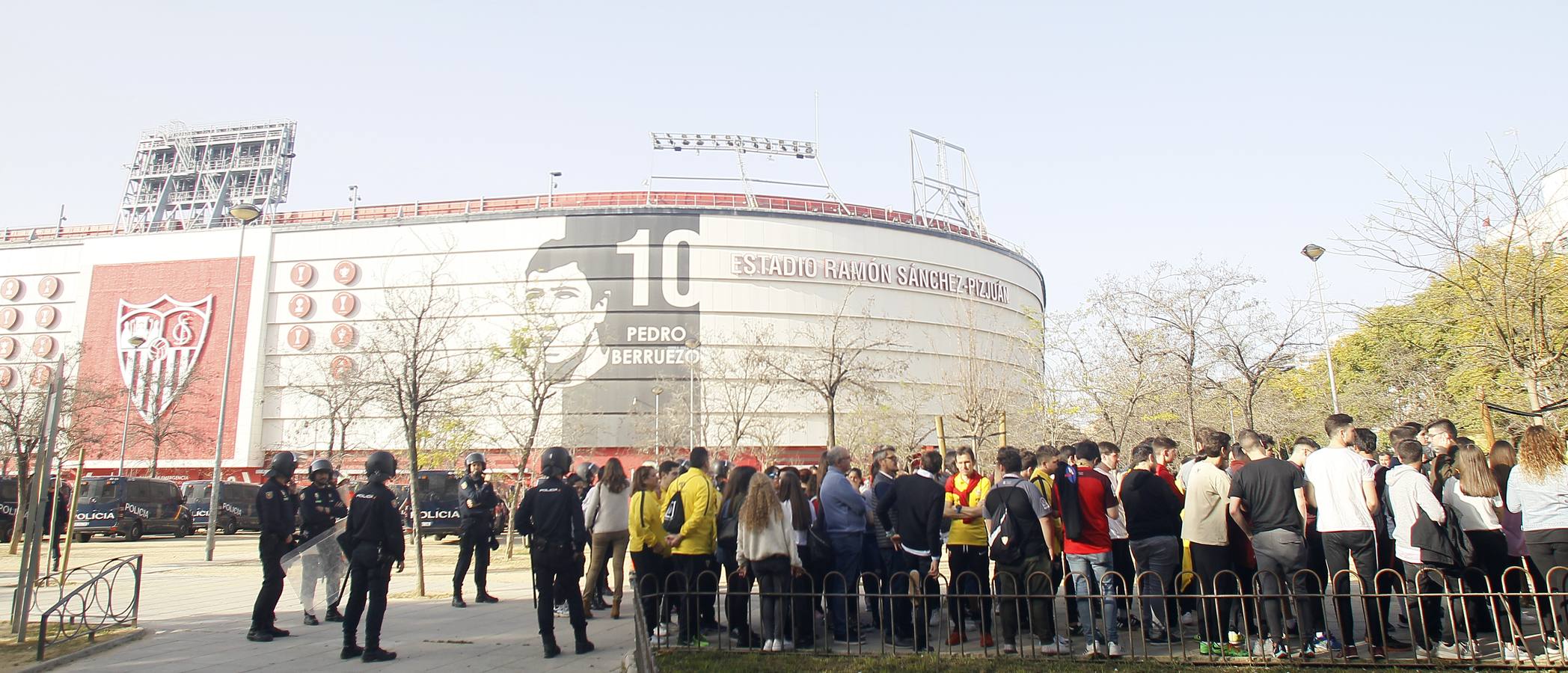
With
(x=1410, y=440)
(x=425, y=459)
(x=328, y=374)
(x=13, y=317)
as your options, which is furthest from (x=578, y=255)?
(x=1410, y=440)

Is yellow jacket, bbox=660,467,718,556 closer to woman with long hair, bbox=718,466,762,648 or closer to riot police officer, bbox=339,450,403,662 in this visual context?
woman with long hair, bbox=718,466,762,648

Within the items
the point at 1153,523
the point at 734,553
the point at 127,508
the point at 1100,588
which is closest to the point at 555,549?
the point at 734,553

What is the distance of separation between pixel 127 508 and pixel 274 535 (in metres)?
24.0

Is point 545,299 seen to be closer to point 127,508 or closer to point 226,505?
point 226,505

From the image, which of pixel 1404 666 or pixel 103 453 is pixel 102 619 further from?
pixel 103 453

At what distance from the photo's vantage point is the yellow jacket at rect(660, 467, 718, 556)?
8422mm

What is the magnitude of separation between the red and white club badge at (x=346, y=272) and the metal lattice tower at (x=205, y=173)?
17170 millimetres

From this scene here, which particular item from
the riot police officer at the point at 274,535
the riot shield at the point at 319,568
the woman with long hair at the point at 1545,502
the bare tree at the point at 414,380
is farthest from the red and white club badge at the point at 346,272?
the woman with long hair at the point at 1545,502

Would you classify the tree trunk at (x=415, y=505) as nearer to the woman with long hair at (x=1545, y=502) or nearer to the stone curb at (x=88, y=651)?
the stone curb at (x=88, y=651)

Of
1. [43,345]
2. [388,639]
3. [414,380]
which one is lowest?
[388,639]

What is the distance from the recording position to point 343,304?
5747 cm

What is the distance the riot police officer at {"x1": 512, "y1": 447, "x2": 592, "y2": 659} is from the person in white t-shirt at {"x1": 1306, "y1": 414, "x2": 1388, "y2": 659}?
626cm

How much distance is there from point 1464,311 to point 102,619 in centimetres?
1764

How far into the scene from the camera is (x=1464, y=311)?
42.7ft
